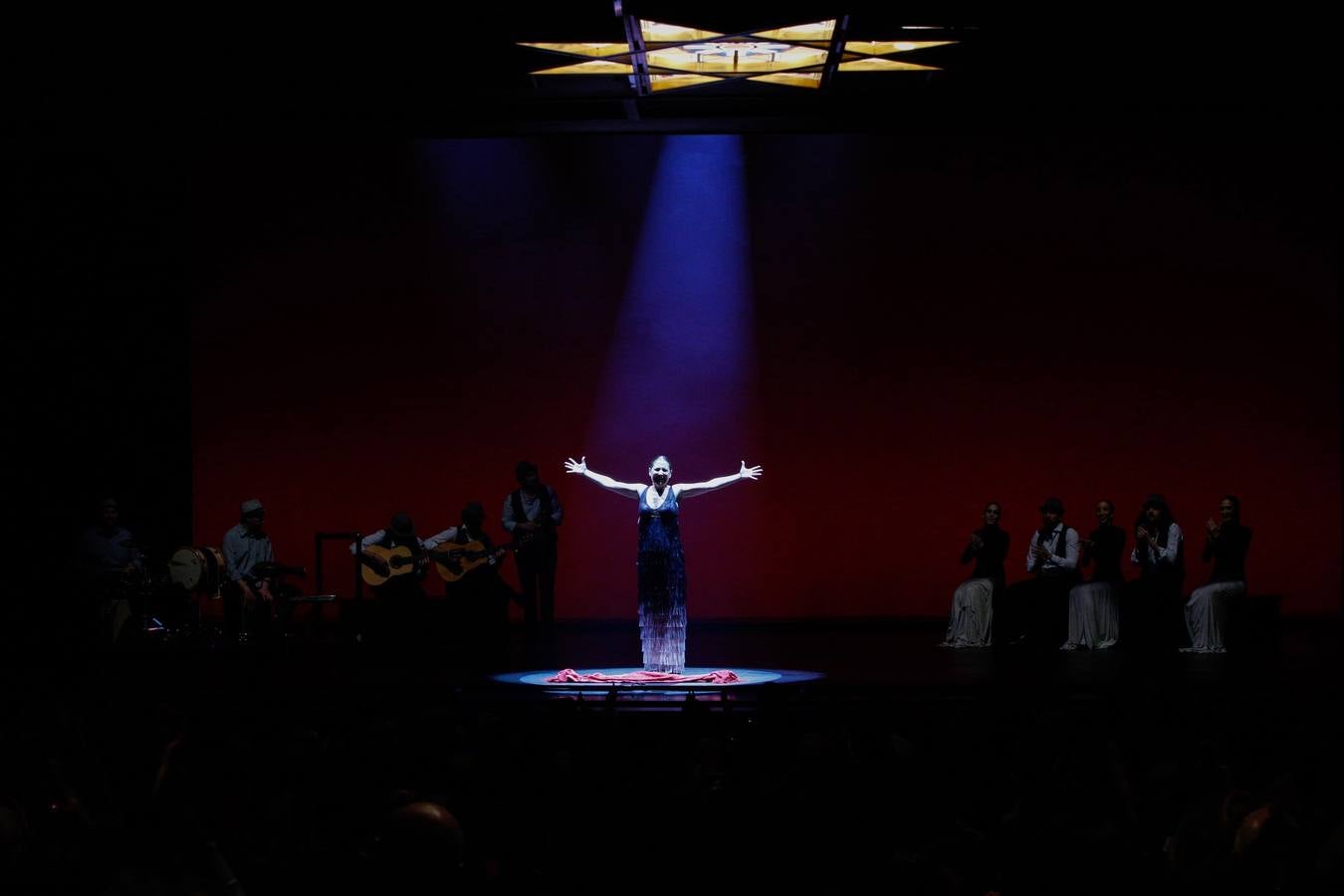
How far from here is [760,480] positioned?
1016 cm

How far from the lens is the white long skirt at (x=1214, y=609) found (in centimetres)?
818

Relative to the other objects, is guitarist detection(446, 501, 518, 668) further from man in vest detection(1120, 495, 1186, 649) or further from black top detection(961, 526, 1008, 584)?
man in vest detection(1120, 495, 1186, 649)

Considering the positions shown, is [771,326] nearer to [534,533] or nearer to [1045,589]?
[534,533]

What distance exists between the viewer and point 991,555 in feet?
30.2

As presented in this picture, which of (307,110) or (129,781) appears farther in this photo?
(307,110)

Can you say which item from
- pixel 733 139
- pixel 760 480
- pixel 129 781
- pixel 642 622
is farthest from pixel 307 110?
pixel 129 781

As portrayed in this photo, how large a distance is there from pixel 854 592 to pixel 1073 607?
1.79 m

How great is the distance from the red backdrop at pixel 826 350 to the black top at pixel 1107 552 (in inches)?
46.4

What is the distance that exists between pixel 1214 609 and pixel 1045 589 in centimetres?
110

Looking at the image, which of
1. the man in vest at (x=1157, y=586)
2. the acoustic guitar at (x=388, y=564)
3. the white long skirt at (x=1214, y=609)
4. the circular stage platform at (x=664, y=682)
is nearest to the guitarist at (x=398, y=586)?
the acoustic guitar at (x=388, y=564)

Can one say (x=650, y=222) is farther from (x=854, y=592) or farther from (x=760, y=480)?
(x=854, y=592)

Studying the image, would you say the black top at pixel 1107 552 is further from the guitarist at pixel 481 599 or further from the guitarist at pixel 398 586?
the guitarist at pixel 398 586

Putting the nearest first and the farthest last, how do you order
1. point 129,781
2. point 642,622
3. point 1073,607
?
point 129,781, point 642,622, point 1073,607

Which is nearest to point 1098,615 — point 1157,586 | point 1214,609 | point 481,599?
point 1157,586
